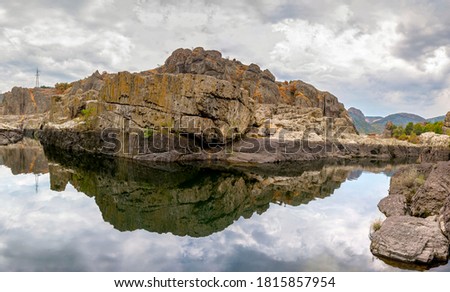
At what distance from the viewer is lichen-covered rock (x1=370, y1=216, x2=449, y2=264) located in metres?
11.9

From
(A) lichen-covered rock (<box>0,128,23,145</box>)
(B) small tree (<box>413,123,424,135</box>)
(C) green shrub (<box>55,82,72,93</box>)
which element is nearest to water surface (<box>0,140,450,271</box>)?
(A) lichen-covered rock (<box>0,128,23,145</box>)

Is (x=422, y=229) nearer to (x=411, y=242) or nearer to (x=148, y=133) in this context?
(x=411, y=242)

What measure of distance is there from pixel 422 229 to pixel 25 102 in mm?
150180

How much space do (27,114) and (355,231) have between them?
143518 mm

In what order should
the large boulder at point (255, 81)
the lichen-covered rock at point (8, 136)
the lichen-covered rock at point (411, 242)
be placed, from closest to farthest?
the lichen-covered rock at point (411, 242) < the lichen-covered rock at point (8, 136) < the large boulder at point (255, 81)

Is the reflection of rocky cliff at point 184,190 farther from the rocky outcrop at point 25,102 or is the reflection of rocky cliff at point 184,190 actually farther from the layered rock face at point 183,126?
the rocky outcrop at point 25,102

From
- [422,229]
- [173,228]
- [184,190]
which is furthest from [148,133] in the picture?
[422,229]

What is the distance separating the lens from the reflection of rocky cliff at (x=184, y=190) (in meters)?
19.1

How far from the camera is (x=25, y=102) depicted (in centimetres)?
13462

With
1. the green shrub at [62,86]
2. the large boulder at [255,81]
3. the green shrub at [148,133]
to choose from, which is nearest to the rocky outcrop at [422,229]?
the green shrub at [148,133]

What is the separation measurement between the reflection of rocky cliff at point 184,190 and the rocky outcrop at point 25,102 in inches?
4160

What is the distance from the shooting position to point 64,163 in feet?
141
